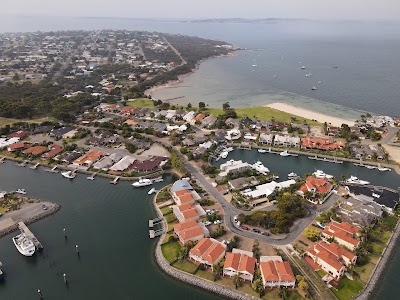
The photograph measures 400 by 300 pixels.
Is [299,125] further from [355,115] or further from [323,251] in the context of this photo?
[323,251]

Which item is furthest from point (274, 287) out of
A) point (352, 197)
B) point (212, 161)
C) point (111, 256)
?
point (212, 161)

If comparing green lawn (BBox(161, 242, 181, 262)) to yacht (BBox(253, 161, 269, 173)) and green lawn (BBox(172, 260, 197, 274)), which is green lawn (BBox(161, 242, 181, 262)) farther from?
yacht (BBox(253, 161, 269, 173))

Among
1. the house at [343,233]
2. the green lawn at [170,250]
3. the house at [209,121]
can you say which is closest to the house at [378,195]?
the house at [343,233]

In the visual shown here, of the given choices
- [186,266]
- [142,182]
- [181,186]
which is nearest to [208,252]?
[186,266]

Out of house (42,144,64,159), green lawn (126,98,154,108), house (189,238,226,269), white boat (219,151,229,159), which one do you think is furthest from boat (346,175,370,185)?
green lawn (126,98,154,108)

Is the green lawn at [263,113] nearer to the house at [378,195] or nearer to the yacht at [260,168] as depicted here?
the yacht at [260,168]

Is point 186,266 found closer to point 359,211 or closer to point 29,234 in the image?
point 29,234
